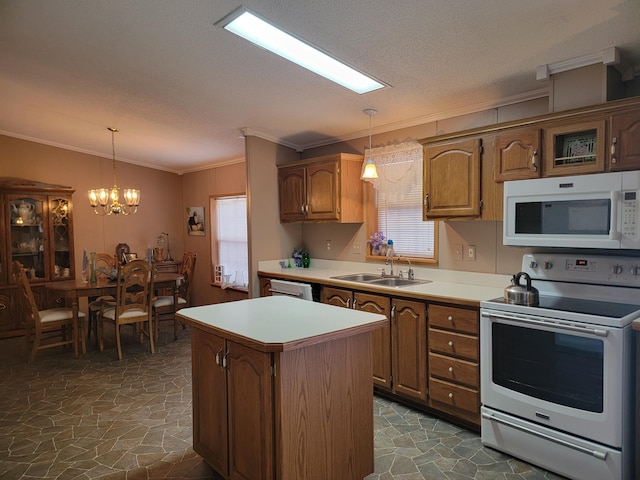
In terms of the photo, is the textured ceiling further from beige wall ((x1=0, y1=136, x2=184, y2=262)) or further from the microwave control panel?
beige wall ((x1=0, y1=136, x2=184, y2=262))

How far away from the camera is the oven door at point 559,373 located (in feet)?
6.67

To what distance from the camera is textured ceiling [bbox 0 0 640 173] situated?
2.14 m

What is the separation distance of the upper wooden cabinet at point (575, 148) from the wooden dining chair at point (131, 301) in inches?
157

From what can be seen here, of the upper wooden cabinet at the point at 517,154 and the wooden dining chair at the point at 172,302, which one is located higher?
the upper wooden cabinet at the point at 517,154

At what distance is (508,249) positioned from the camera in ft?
10.4

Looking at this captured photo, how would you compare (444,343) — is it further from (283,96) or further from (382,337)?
(283,96)

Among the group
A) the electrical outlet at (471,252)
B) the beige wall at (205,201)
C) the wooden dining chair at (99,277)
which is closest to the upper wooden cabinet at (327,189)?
the electrical outlet at (471,252)

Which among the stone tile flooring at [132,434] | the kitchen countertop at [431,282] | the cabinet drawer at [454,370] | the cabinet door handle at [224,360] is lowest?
the stone tile flooring at [132,434]

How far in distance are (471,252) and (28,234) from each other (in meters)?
5.60

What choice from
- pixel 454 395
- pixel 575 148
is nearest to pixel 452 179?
pixel 575 148

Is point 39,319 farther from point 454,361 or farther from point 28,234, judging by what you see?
point 454,361

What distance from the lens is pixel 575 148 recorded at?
2492mm

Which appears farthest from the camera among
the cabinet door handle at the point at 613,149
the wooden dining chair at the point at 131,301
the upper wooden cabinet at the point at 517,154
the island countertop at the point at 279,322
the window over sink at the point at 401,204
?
the wooden dining chair at the point at 131,301

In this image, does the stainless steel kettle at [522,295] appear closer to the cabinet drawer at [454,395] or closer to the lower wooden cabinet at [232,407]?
the cabinet drawer at [454,395]
